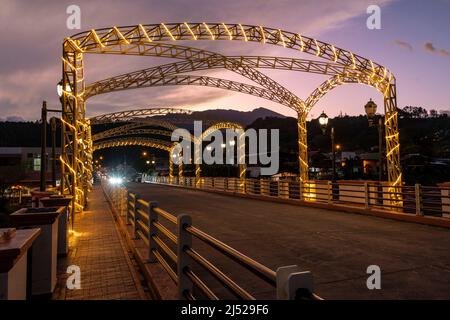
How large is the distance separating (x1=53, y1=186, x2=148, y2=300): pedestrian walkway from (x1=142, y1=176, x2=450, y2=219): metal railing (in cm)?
877

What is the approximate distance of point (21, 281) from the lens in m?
3.30

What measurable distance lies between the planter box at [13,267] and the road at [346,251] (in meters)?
3.16

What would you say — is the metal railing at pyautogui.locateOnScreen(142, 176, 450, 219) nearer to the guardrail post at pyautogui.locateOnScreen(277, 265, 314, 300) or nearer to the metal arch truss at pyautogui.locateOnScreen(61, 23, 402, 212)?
the metal arch truss at pyautogui.locateOnScreen(61, 23, 402, 212)

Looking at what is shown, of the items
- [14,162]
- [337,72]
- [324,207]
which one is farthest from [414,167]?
[14,162]

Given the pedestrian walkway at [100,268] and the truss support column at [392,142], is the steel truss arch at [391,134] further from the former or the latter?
the pedestrian walkway at [100,268]

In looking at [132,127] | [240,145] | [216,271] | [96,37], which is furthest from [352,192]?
[132,127]

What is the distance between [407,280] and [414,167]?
5353 centimetres

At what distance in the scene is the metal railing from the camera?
471 inches

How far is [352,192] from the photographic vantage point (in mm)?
16750

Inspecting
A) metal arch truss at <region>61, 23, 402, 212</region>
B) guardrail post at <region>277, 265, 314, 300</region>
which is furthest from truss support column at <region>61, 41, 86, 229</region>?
guardrail post at <region>277, 265, 314, 300</region>

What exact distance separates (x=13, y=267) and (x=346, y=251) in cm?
675

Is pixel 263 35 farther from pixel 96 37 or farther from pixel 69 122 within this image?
pixel 69 122

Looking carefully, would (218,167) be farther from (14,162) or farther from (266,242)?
(266,242)
